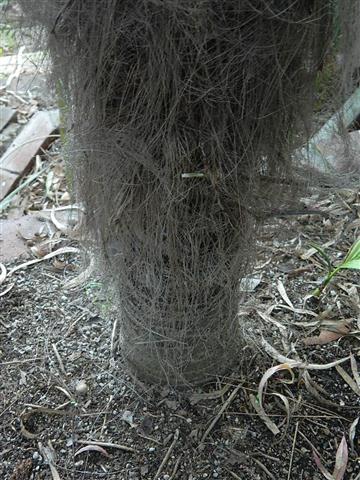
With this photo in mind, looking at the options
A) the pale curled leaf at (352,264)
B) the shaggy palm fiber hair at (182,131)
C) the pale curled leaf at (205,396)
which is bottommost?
the pale curled leaf at (205,396)

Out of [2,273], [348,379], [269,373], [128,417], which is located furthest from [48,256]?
[348,379]

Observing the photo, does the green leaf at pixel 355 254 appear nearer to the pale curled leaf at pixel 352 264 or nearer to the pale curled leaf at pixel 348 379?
the pale curled leaf at pixel 352 264

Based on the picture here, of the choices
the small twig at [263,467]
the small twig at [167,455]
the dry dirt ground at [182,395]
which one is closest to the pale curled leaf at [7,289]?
the dry dirt ground at [182,395]

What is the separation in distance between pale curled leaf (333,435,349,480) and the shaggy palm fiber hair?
0.90ft

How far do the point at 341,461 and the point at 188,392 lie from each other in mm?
280

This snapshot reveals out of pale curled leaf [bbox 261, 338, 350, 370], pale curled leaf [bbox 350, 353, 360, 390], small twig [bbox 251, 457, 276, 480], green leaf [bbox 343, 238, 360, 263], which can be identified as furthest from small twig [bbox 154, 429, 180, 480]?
green leaf [bbox 343, 238, 360, 263]

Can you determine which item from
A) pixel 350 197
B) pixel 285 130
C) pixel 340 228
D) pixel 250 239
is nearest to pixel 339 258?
pixel 340 228

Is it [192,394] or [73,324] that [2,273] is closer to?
[73,324]

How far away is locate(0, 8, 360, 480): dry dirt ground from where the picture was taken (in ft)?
2.95

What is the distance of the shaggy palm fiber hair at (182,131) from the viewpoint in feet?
1.77

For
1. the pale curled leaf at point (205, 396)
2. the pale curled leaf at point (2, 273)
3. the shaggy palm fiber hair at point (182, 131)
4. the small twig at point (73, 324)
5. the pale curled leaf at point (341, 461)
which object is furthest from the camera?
the pale curled leaf at point (2, 273)

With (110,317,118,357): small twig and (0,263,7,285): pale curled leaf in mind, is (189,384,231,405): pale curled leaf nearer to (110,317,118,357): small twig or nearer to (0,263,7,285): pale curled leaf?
(110,317,118,357): small twig

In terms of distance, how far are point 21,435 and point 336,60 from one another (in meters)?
0.77

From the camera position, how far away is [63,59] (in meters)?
0.61
